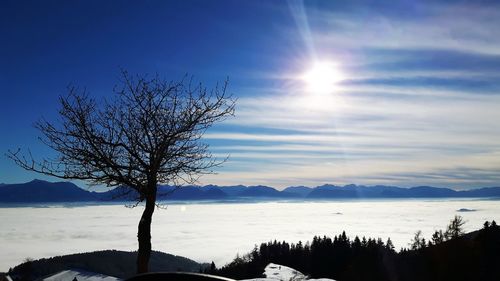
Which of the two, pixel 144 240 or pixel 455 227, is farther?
pixel 455 227

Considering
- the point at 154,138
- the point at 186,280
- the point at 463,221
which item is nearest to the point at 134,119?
the point at 154,138

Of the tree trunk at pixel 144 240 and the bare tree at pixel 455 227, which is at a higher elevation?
the tree trunk at pixel 144 240

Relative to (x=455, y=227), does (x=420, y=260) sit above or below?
below

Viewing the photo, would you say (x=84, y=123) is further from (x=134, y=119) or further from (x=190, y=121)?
(x=190, y=121)

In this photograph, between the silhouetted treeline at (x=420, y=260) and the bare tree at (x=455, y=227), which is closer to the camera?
the silhouetted treeline at (x=420, y=260)

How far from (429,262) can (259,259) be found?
82.5 metres

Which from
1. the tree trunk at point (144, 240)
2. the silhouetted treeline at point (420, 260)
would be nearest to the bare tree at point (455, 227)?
the silhouetted treeline at point (420, 260)

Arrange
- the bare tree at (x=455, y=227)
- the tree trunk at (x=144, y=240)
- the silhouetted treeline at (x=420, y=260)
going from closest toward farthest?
the tree trunk at (x=144, y=240), the silhouetted treeline at (x=420, y=260), the bare tree at (x=455, y=227)

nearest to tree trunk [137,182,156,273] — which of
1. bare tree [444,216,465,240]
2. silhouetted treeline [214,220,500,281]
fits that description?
silhouetted treeline [214,220,500,281]

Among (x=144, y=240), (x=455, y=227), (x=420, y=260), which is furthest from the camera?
(x=420, y=260)

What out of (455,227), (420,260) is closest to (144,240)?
(420,260)

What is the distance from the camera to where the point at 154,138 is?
15.1 meters

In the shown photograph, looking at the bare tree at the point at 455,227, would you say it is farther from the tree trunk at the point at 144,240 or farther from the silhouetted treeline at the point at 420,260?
the tree trunk at the point at 144,240

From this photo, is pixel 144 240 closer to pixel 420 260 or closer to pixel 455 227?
pixel 420 260
